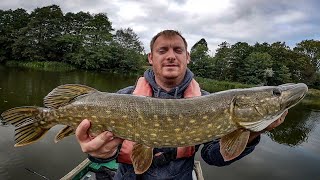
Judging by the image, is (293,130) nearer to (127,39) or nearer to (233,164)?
(233,164)

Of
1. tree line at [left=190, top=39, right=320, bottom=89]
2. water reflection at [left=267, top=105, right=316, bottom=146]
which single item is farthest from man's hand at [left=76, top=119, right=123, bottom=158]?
tree line at [left=190, top=39, right=320, bottom=89]

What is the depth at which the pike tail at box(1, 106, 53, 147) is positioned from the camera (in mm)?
2301

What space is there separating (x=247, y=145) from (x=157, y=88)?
3.03 ft

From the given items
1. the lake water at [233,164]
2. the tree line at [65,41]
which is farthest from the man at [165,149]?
the tree line at [65,41]

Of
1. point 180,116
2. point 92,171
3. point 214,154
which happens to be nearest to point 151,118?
point 180,116

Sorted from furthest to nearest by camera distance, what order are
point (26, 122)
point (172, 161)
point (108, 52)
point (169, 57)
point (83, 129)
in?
point (108, 52), point (169, 57), point (172, 161), point (26, 122), point (83, 129)

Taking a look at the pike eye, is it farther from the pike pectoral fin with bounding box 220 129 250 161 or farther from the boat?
the boat

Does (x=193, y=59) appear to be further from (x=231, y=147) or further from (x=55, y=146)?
(x=231, y=147)

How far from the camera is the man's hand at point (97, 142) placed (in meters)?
2.22

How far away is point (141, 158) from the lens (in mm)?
2271

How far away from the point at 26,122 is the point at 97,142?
0.59m

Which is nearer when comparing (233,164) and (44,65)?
(233,164)

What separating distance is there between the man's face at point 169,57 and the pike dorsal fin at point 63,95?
0.68 meters

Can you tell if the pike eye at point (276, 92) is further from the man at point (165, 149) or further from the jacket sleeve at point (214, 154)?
the jacket sleeve at point (214, 154)
